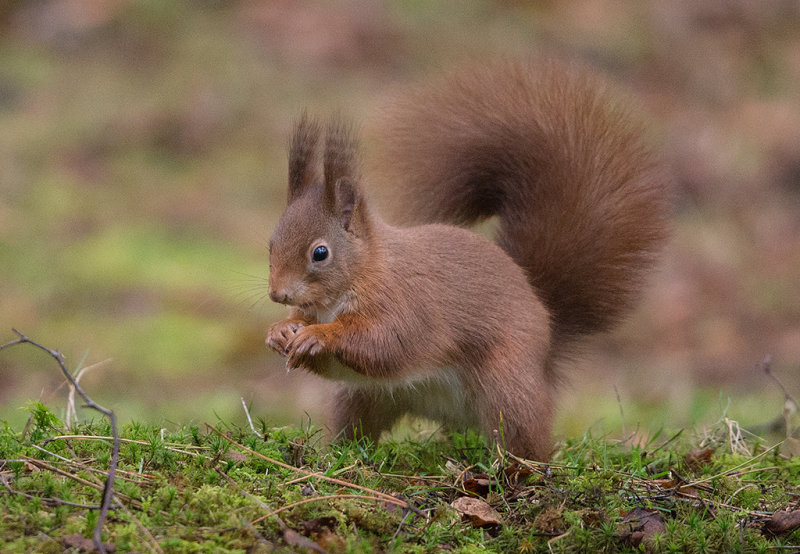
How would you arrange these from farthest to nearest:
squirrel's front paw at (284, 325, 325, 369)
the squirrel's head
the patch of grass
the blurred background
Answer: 1. the blurred background
2. the squirrel's head
3. squirrel's front paw at (284, 325, 325, 369)
4. the patch of grass

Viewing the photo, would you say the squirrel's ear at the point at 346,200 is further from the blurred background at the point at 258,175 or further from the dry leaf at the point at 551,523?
the blurred background at the point at 258,175

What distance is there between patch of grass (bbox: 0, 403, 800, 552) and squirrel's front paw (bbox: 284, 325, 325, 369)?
0.21m

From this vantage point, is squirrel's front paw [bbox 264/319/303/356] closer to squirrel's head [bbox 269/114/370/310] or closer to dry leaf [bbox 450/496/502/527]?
squirrel's head [bbox 269/114/370/310]

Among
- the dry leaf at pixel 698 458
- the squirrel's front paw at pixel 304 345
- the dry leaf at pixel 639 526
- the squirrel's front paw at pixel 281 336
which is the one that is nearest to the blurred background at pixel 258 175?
the dry leaf at pixel 698 458

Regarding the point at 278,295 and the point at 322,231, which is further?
the point at 322,231

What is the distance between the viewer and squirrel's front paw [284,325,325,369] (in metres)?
2.38

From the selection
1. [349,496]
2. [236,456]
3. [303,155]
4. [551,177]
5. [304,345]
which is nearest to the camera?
[349,496]

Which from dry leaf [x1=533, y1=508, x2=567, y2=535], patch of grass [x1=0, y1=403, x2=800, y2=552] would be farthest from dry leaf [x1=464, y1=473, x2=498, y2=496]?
dry leaf [x1=533, y1=508, x2=567, y2=535]

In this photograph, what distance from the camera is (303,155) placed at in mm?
2621

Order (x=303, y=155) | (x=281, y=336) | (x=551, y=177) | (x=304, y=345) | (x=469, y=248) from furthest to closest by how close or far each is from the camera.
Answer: (x=551, y=177)
(x=469, y=248)
(x=303, y=155)
(x=281, y=336)
(x=304, y=345)

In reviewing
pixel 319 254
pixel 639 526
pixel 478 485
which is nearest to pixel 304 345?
pixel 319 254

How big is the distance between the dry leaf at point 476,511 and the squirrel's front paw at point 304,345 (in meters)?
0.53

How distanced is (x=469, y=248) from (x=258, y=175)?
16.6 ft

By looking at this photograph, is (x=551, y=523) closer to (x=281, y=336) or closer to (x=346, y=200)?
(x=281, y=336)
